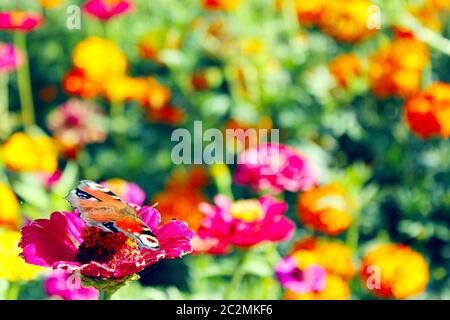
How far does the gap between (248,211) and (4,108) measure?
88 centimetres

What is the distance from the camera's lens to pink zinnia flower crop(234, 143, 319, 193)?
43.5 inches

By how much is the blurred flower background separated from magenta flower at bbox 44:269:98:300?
59 millimetres

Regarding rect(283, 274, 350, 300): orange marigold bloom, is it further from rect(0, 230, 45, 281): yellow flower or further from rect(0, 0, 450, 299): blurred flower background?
rect(0, 230, 45, 281): yellow flower

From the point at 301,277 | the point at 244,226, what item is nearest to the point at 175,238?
the point at 244,226

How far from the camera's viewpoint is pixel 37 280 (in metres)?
0.97

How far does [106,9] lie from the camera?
1474 mm

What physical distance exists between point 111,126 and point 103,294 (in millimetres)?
906

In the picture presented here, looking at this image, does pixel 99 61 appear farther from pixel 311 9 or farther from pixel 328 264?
pixel 328 264

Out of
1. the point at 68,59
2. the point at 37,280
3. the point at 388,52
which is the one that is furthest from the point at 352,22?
the point at 37,280

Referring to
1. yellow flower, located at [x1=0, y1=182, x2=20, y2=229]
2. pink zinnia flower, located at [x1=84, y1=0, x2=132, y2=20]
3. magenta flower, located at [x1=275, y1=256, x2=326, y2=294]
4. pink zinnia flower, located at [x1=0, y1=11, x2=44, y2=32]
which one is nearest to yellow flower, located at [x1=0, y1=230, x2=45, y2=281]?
yellow flower, located at [x1=0, y1=182, x2=20, y2=229]

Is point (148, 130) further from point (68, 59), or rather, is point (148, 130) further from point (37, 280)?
point (37, 280)

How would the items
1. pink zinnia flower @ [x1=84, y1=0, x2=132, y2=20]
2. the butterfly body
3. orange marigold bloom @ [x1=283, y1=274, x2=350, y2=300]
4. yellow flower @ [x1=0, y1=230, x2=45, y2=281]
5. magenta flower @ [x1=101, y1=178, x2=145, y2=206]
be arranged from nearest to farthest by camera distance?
the butterfly body
yellow flower @ [x1=0, y1=230, x2=45, y2=281]
orange marigold bloom @ [x1=283, y1=274, x2=350, y2=300]
magenta flower @ [x1=101, y1=178, x2=145, y2=206]
pink zinnia flower @ [x1=84, y1=0, x2=132, y2=20]

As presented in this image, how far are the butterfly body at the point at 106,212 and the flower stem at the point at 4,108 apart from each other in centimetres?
102

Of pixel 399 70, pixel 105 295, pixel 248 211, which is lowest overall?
pixel 105 295
